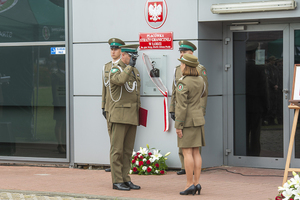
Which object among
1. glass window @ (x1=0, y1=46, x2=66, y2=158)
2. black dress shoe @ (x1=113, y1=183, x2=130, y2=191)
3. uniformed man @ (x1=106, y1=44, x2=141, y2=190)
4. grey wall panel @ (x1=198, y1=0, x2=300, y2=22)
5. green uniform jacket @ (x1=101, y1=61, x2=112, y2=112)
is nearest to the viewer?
uniformed man @ (x1=106, y1=44, x2=141, y2=190)

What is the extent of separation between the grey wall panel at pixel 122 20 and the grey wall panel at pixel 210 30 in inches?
5.2

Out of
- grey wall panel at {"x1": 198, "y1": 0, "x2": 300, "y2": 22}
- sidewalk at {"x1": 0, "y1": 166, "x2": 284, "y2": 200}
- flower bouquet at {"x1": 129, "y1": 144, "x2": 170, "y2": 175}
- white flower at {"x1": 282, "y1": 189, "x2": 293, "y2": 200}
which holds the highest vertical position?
grey wall panel at {"x1": 198, "y1": 0, "x2": 300, "y2": 22}

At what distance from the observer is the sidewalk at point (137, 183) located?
245 inches

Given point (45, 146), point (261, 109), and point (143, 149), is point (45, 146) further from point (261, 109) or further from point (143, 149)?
point (261, 109)

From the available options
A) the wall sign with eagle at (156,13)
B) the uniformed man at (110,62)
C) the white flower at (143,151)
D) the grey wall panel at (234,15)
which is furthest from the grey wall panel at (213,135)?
the uniformed man at (110,62)

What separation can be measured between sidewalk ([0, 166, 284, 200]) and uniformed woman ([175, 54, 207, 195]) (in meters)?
0.57

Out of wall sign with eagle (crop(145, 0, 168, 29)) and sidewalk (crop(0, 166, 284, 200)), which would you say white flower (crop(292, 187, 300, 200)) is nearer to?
sidewalk (crop(0, 166, 284, 200))

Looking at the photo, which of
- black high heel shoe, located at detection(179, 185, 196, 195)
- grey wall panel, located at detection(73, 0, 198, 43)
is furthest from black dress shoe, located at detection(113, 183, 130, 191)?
grey wall panel, located at detection(73, 0, 198, 43)

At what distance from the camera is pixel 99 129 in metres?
8.43

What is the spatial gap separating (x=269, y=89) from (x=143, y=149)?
2.35 m

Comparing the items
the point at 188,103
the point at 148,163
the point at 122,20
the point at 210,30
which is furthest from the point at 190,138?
the point at 122,20

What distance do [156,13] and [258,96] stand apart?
7.35 ft

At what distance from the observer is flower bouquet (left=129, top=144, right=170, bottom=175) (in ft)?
25.4

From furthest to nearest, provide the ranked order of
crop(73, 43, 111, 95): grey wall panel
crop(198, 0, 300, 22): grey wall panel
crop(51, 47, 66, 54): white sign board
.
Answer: crop(51, 47, 66, 54): white sign board
crop(73, 43, 111, 95): grey wall panel
crop(198, 0, 300, 22): grey wall panel
